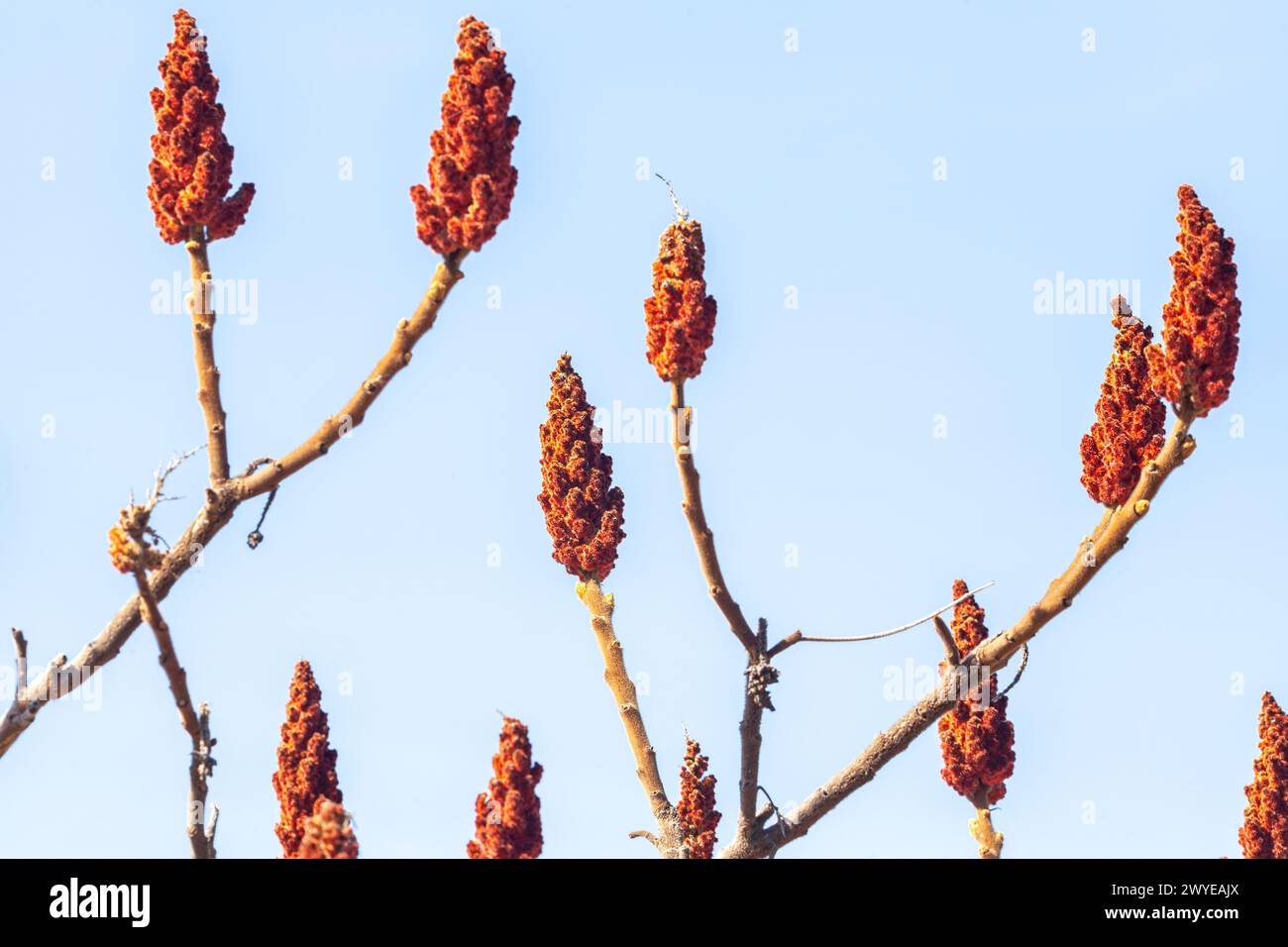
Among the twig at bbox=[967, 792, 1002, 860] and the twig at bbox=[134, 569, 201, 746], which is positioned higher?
the twig at bbox=[134, 569, 201, 746]

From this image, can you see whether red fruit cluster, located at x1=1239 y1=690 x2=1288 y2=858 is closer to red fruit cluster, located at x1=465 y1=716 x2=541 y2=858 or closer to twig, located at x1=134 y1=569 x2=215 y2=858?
red fruit cluster, located at x1=465 y1=716 x2=541 y2=858

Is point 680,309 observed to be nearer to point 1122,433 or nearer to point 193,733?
point 1122,433

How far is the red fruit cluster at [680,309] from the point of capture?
15.4 metres

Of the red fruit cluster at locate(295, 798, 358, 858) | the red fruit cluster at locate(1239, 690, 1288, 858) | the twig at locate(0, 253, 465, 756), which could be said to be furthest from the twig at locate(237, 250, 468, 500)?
the red fruit cluster at locate(1239, 690, 1288, 858)

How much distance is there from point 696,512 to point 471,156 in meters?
3.46

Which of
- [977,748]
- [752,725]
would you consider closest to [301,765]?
[752,725]

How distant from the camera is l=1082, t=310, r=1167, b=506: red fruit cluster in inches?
650

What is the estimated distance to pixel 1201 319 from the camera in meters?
15.5

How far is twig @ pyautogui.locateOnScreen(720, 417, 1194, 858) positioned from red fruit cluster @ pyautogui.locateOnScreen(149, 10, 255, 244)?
288 inches

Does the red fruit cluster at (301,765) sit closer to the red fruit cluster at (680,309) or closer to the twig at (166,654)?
the twig at (166,654)

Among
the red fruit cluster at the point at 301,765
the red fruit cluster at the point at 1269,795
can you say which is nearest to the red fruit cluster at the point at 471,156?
the red fruit cluster at the point at 301,765

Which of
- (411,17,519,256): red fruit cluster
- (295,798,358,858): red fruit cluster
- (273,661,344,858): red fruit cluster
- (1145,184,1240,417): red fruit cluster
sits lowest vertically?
(295,798,358,858): red fruit cluster

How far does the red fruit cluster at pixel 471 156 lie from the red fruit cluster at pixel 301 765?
202 inches
